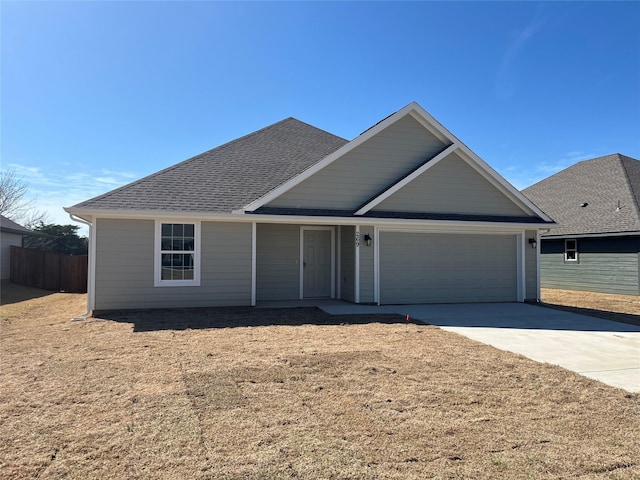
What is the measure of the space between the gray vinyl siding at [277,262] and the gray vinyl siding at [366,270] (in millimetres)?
2239

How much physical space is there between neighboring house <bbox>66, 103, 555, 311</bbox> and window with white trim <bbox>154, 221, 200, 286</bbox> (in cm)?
3

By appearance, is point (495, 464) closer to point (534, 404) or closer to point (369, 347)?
point (534, 404)

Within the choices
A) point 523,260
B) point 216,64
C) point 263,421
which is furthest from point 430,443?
point 216,64

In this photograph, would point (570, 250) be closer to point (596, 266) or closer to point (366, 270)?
point (596, 266)

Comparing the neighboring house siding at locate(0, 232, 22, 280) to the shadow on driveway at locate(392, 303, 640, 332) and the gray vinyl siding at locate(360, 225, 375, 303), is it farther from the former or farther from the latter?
the shadow on driveway at locate(392, 303, 640, 332)

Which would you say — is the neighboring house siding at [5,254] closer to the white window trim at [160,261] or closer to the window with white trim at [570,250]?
the white window trim at [160,261]

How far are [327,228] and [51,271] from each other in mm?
12541

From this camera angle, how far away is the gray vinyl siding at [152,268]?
10438mm

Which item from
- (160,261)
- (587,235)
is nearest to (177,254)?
(160,261)

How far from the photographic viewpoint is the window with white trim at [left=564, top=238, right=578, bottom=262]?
1802 cm

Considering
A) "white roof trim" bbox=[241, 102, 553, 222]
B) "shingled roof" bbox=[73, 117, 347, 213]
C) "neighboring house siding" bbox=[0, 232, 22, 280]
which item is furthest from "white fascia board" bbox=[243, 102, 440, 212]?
"neighboring house siding" bbox=[0, 232, 22, 280]

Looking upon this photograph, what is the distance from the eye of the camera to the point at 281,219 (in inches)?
442

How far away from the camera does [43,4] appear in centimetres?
937

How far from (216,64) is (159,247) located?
6.02 metres
